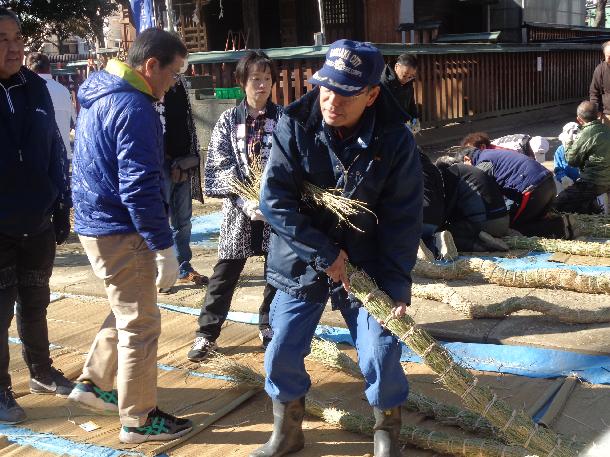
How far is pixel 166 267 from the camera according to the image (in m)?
3.08

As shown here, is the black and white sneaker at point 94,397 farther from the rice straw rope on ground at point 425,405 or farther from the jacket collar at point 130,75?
the jacket collar at point 130,75

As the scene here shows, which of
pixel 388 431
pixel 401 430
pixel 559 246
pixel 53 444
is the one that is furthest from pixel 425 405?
pixel 559 246

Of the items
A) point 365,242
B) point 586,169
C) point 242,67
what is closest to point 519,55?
point 586,169

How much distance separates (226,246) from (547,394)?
187cm

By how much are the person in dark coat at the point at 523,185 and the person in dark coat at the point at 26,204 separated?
13.2 ft

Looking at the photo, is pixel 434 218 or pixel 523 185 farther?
pixel 523 185

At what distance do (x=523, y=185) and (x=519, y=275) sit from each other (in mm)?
1431

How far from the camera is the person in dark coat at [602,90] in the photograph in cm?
828

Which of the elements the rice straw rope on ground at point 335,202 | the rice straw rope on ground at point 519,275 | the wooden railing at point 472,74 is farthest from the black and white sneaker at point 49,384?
the wooden railing at point 472,74

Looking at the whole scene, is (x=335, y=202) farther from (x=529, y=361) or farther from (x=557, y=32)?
(x=557, y=32)

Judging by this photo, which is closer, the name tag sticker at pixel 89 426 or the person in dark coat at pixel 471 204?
the name tag sticker at pixel 89 426

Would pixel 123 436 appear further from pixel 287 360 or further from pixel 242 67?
pixel 242 67

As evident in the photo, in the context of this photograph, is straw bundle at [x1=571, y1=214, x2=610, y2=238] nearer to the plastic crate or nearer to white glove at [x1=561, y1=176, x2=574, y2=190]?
white glove at [x1=561, y1=176, x2=574, y2=190]

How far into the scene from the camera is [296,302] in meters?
2.94
